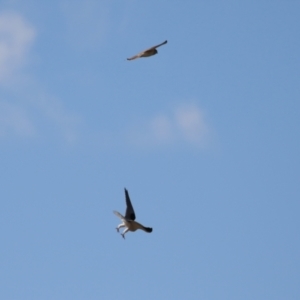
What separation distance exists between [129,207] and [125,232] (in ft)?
5.22

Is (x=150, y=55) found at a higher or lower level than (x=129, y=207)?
higher

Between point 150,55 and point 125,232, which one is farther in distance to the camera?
point 150,55

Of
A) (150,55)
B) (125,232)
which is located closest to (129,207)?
(125,232)

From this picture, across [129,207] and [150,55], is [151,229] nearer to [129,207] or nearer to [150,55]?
[129,207]

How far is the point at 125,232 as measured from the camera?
134 feet

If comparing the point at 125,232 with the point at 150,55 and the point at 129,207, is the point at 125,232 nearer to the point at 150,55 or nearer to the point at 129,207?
the point at 129,207

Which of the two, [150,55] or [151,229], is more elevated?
[150,55]

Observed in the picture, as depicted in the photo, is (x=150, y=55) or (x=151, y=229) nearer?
(x=151, y=229)

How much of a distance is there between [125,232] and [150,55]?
788cm

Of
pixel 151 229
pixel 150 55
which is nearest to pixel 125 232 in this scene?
pixel 151 229

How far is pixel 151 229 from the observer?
40719mm

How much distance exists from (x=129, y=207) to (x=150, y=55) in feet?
21.7

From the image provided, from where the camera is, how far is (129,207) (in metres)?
42.0

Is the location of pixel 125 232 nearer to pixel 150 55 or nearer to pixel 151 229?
pixel 151 229
